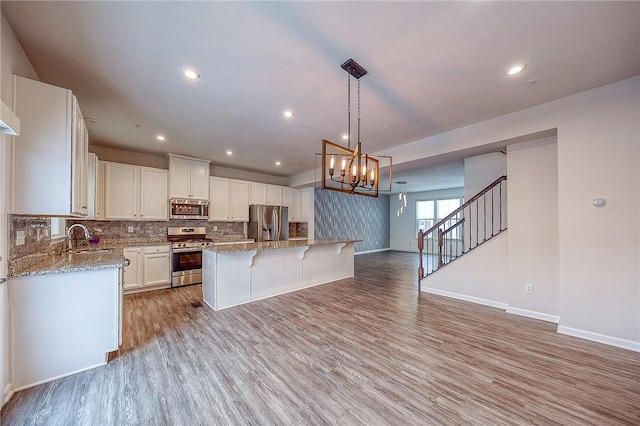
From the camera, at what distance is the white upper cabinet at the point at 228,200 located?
5715 mm

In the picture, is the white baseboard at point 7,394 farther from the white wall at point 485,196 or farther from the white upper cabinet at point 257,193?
the white wall at point 485,196

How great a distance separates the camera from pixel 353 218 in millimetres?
9734

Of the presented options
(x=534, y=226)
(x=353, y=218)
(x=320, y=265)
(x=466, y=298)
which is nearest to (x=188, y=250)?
(x=320, y=265)

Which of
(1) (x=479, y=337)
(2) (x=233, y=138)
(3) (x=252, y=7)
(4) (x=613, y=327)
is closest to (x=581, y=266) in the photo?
(4) (x=613, y=327)

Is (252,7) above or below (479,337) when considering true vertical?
above

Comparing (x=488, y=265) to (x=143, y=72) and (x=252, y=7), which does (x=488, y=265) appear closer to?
(x=252, y=7)

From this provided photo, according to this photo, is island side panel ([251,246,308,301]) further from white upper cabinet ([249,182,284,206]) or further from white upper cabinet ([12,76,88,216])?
white upper cabinet ([249,182,284,206])

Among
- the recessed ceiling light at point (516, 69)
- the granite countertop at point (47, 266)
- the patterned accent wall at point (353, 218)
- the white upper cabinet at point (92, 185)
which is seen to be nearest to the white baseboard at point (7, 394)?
the granite countertop at point (47, 266)

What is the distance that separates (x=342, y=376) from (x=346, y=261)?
363cm

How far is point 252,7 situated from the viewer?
1.67m

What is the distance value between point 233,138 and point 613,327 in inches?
220

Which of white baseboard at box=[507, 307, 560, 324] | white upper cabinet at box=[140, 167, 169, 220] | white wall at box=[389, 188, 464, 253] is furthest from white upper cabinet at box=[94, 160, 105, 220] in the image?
white wall at box=[389, 188, 464, 253]

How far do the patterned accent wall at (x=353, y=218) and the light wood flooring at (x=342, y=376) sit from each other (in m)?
5.16

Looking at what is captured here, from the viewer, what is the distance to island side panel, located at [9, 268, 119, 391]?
6.26ft
